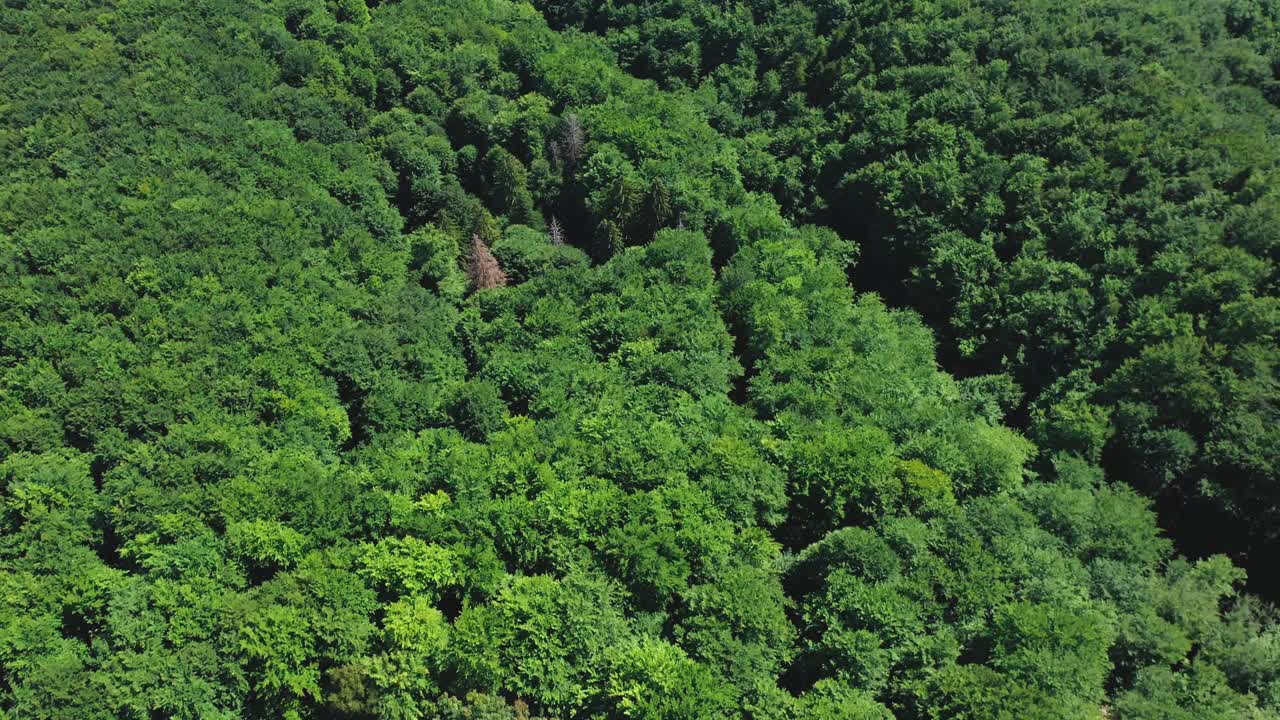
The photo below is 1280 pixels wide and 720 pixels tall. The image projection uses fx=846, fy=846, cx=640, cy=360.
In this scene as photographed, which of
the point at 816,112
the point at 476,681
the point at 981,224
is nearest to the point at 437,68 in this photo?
the point at 816,112

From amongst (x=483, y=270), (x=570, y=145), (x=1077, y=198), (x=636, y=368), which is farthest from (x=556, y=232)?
(x=1077, y=198)

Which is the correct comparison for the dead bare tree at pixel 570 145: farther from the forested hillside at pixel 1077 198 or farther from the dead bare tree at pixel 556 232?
the forested hillside at pixel 1077 198

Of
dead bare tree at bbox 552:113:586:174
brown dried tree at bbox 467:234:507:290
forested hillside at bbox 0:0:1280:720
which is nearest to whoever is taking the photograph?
forested hillside at bbox 0:0:1280:720

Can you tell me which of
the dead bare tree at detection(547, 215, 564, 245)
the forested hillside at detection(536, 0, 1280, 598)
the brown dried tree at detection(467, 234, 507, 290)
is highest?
the forested hillside at detection(536, 0, 1280, 598)

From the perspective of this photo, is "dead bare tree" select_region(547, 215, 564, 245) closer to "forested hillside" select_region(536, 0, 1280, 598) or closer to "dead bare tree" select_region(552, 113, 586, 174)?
"dead bare tree" select_region(552, 113, 586, 174)

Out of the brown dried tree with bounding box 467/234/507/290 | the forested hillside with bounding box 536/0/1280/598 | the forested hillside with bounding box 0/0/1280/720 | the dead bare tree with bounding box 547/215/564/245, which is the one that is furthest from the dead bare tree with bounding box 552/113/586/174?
the forested hillside with bounding box 536/0/1280/598

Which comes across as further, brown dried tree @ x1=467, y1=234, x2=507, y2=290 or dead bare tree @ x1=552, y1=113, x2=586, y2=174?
dead bare tree @ x1=552, y1=113, x2=586, y2=174

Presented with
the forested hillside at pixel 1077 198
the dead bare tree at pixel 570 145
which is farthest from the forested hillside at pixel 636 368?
the dead bare tree at pixel 570 145
